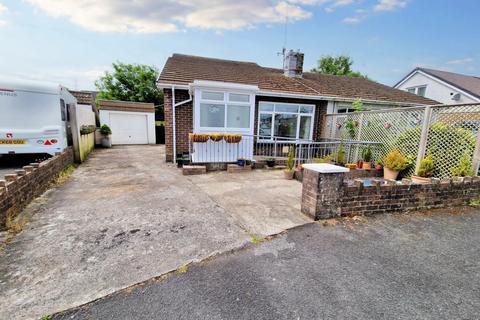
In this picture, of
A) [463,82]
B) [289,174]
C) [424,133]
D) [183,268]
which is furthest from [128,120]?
[463,82]

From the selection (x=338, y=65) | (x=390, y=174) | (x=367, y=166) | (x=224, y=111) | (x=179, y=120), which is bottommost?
(x=390, y=174)

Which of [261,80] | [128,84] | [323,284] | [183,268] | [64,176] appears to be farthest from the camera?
[128,84]

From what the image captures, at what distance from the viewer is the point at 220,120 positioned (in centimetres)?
772

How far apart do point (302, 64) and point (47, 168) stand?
40.3 feet

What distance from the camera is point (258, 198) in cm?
471

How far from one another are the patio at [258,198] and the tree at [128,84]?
17.7 metres

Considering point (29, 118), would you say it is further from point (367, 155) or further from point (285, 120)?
point (367, 155)

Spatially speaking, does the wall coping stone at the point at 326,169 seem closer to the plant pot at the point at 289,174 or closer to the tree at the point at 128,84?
the plant pot at the point at 289,174

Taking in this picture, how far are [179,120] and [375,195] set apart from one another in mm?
6982

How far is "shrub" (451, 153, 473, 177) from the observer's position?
4.99m

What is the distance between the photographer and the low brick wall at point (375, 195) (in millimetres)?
3586

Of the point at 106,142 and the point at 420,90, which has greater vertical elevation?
the point at 420,90

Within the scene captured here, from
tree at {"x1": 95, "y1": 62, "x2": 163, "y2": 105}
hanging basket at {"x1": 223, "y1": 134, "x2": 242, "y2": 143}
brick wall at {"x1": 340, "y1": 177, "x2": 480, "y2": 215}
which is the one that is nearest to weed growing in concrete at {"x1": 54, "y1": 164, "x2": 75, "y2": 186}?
hanging basket at {"x1": 223, "y1": 134, "x2": 242, "y2": 143}

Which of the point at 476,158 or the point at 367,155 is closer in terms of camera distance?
the point at 476,158
